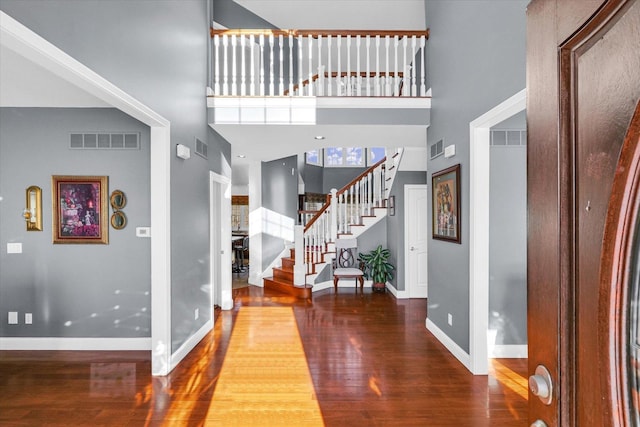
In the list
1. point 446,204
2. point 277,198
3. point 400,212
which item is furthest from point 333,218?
point 446,204

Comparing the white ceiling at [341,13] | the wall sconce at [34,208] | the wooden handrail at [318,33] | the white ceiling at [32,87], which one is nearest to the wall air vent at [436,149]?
the wooden handrail at [318,33]

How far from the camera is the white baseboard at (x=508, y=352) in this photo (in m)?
3.58

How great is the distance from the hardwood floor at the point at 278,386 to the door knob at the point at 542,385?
1933 millimetres

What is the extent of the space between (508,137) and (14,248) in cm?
551

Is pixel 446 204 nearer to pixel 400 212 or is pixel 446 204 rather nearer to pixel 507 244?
pixel 507 244

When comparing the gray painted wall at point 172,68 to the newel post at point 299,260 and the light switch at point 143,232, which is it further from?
the newel post at point 299,260

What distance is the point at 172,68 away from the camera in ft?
11.0

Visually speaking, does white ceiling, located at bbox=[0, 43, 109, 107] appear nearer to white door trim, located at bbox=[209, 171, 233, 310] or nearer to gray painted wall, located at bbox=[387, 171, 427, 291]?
white door trim, located at bbox=[209, 171, 233, 310]

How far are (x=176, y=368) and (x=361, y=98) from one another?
3.79m

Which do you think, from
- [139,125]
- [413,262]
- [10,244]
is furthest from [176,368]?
[413,262]

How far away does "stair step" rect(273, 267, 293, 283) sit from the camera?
6570mm

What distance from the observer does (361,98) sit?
4.39 metres

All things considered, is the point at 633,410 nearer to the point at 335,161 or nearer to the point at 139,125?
the point at 139,125

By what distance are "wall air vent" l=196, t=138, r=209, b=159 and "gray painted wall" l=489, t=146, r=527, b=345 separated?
3346 mm
